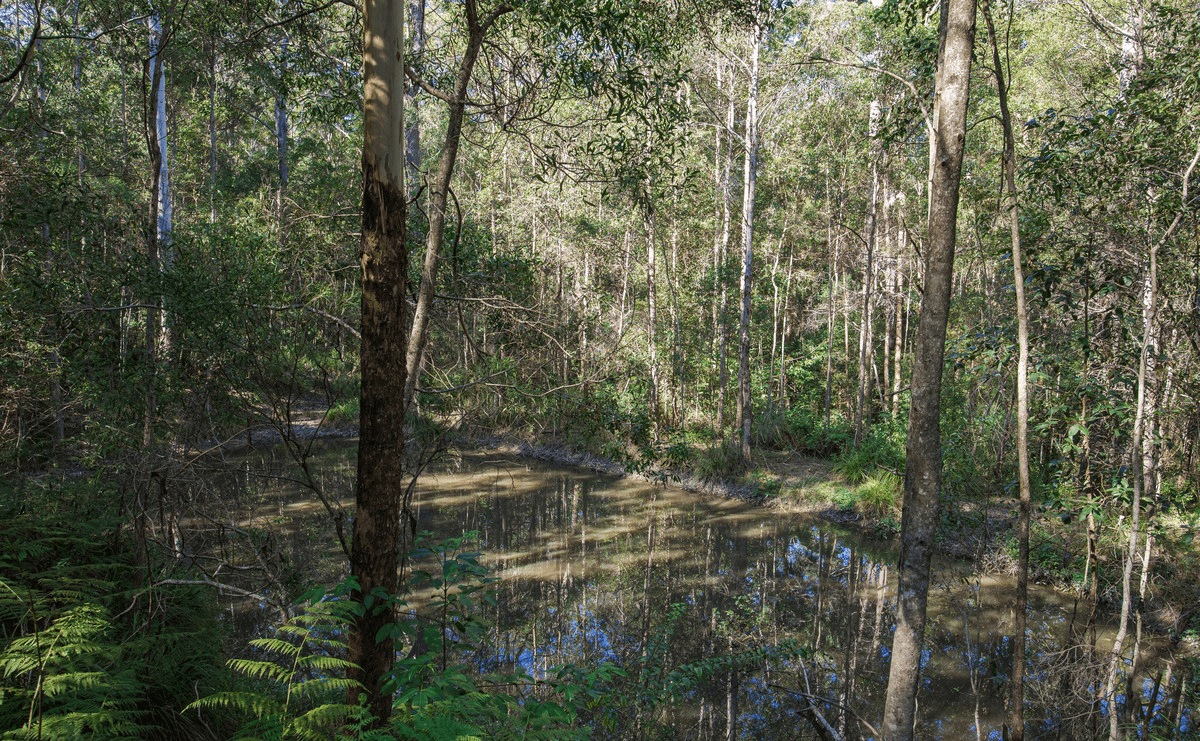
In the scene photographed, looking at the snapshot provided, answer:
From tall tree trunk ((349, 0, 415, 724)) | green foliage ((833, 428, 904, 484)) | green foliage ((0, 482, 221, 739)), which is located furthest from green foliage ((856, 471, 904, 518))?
green foliage ((0, 482, 221, 739))

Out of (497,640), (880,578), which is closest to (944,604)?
(880,578)

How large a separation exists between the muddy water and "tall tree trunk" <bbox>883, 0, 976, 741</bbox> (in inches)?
51.4

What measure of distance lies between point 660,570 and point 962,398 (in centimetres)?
960

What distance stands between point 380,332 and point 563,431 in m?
4.98

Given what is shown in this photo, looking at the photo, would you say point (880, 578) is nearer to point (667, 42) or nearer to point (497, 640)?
point (497, 640)

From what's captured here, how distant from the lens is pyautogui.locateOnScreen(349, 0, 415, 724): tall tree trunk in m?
2.95

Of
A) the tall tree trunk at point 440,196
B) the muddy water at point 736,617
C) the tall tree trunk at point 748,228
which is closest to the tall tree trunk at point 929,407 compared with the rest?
the muddy water at point 736,617

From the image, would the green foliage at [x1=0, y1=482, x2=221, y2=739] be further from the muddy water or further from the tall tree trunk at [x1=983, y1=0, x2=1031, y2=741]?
the tall tree trunk at [x1=983, y1=0, x2=1031, y2=741]

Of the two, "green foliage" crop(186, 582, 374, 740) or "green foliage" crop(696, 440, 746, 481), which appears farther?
"green foliage" crop(696, 440, 746, 481)

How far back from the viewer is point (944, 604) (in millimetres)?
8312

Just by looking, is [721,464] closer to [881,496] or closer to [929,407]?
[881,496]

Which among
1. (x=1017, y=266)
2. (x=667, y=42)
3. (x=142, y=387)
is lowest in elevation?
(x=142, y=387)

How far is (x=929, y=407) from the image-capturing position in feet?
11.9

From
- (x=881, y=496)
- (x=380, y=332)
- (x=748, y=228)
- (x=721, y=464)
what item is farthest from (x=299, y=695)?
(x=748, y=228)
